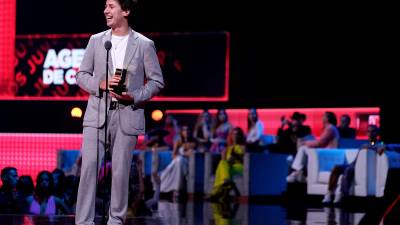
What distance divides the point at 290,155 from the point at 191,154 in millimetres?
1400

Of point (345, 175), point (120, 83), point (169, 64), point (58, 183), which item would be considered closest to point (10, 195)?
point (58, 183)

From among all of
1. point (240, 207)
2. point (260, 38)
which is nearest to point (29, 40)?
point (260, 38)

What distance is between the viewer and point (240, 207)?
10.6 meters

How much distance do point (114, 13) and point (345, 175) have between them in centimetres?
719

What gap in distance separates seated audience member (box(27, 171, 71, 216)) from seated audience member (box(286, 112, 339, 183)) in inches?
197

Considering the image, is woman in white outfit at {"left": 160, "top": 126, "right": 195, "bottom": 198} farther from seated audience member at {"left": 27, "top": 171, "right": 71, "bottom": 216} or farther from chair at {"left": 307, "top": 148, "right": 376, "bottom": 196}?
seated audience member at {"left": 27, "top": 171, "right": 71, "bottom": 216}

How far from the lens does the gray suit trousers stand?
16.0ft

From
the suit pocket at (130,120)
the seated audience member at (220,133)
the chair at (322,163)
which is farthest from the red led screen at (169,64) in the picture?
the suit pocket at (130,120)

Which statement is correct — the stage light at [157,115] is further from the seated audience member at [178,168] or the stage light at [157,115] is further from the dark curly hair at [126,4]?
the seated audience member at [178,168]

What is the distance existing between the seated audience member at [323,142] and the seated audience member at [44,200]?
500 cm

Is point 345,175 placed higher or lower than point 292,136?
lower

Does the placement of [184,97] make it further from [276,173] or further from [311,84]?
[276,173]

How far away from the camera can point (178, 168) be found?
13.3m

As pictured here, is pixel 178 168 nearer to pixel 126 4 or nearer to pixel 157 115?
pixel 157 115
